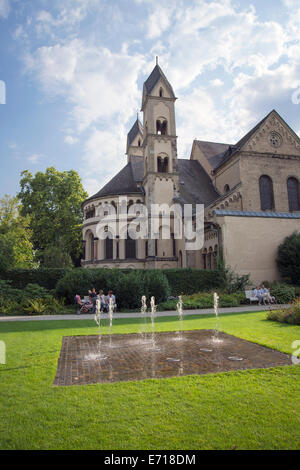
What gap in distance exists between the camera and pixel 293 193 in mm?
33375

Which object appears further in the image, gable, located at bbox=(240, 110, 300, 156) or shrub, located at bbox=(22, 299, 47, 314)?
gable, located at bbox=(240, 110, 300, 156)

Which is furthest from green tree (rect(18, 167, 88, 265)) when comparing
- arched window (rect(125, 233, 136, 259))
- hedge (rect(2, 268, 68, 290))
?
hedge (rect(2, 268, 68, 290))

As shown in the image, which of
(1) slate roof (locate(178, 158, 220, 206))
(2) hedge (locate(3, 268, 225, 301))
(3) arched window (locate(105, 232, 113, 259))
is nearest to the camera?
(2) hedge (locate(3, 268, 225, 301))

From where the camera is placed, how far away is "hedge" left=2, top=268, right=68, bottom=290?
22.0 meters

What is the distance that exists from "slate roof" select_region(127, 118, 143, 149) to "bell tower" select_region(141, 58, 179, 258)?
14.0 m

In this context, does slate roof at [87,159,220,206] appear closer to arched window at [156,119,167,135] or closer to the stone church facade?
the stone church facade

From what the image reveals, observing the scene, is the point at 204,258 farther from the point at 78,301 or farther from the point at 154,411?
the point at 154,411

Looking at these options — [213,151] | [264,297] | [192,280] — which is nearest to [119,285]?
[192,280]

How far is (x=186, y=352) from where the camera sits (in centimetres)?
794

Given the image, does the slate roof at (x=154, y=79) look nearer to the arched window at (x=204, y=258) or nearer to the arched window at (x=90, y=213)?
the arched window at (x=90, y=213)

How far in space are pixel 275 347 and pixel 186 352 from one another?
2352 mm

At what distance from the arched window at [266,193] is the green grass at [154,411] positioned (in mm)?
28164

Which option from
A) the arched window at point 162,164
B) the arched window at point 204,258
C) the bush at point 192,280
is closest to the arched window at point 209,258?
the arched window at point 204,258

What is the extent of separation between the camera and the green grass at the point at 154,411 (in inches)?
141
